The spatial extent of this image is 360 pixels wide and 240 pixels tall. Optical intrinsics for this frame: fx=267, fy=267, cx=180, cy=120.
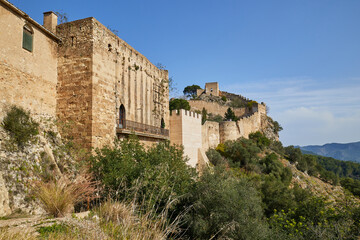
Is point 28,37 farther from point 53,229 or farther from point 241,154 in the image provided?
point 241,154

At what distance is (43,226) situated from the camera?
540cm

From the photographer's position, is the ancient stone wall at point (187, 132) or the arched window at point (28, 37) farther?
the ancient stone wall at point (187, 132)

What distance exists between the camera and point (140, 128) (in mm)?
15391

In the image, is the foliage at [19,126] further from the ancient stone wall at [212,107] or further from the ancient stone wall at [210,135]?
the ancient stone wall at [212,107]

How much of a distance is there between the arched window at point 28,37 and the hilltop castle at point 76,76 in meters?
0.03

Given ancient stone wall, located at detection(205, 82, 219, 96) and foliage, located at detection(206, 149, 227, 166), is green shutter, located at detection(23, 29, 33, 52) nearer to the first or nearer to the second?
foliage, located at detection(206, 149, 227, 166)

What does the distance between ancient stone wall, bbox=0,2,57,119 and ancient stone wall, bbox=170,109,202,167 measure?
10.0 meters

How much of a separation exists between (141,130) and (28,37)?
7.31 meters

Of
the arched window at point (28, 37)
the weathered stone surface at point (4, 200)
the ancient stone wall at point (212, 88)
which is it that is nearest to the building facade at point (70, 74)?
the arched window at point (28, 37)

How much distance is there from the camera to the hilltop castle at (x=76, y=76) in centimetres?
Answer: 997

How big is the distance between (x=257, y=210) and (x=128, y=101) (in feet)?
28.7

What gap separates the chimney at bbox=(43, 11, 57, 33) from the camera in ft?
40.3

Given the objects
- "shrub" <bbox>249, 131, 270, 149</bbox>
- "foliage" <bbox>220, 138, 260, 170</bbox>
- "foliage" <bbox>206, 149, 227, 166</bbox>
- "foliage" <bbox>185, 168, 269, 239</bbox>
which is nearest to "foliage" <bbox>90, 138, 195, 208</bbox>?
"foliage" <bbox>185, 168, 269, 239</bbox>

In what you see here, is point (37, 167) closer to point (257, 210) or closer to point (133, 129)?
point (133, 129)
